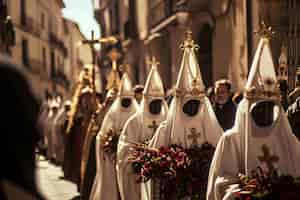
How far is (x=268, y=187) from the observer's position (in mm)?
4668

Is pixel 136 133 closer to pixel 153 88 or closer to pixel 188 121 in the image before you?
pixel 153 88

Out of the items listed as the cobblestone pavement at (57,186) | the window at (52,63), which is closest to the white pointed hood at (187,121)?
the cobblestone pavement at (57,186)

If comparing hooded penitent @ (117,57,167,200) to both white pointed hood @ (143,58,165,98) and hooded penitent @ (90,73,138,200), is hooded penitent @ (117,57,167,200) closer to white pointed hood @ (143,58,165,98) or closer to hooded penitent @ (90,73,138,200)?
white pointed hood @ (143,58,165,98)

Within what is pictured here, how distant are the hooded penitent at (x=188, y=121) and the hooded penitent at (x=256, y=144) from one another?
182cm

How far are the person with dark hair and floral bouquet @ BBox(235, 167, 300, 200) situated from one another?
3.13 m

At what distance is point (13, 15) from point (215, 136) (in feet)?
106

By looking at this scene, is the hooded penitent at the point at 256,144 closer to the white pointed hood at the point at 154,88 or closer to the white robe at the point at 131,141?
the white robe at the point at 131,141

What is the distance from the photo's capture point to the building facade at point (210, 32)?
11.9m

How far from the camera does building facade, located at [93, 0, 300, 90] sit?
1188 centimetres

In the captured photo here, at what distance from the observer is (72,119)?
1355 centimetres

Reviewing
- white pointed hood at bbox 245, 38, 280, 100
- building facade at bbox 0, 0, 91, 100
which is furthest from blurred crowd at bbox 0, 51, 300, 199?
building facade at bbox 0, 0, 91, 100

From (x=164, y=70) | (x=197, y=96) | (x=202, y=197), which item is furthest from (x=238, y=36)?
(x=164, y=70)

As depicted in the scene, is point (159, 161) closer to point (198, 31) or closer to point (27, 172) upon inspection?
point (27, 172)

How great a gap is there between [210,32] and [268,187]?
1292 cm
